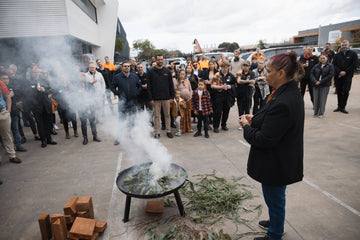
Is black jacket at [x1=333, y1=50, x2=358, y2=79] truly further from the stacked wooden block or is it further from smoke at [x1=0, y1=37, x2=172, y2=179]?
the stacked wooden block

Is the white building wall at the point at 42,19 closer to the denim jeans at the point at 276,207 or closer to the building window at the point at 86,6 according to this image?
the building window at the point at 86,6

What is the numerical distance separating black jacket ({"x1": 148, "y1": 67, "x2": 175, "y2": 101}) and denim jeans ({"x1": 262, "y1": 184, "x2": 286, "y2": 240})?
15.5 ft

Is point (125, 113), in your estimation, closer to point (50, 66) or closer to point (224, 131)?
point (50, 66)

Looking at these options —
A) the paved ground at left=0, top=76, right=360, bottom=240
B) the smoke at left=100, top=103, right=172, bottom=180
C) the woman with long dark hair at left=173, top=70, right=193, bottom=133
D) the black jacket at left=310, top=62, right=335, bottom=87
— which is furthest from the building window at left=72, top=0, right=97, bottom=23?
the black jacket at left=310, top=62, right=335, bottom=87

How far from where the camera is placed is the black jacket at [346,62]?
25.5 ft

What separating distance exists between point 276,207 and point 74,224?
7.99 feet

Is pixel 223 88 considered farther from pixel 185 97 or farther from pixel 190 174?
pixel 190 174

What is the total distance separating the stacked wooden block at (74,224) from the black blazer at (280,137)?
7.11ft

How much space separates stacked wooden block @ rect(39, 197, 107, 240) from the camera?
2.71 meters

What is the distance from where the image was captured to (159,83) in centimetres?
658

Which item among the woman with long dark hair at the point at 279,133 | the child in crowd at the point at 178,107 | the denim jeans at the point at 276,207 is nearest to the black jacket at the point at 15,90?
the child in crowd at the point at 178,107

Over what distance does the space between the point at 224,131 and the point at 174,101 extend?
1918mm

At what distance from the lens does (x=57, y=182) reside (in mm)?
4430

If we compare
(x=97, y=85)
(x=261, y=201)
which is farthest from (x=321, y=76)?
(x=97, y=85)
